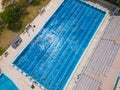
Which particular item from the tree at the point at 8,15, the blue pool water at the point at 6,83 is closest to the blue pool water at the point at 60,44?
the blue pool water at the point at 6,83

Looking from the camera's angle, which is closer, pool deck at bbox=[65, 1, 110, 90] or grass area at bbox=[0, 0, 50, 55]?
pool deck at bbox=[65, 1, 110, 90]

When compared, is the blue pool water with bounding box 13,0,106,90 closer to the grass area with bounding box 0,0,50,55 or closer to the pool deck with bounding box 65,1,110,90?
the pool deck with bounding box 65,1,110,90

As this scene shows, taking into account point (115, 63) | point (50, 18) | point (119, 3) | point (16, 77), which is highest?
point (119, 3)

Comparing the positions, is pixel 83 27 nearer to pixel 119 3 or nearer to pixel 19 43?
pixel 119 3

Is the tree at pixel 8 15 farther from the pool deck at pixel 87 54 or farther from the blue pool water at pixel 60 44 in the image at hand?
the pool deck at pixel 87 54

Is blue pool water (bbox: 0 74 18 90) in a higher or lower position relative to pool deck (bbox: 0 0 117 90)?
lower

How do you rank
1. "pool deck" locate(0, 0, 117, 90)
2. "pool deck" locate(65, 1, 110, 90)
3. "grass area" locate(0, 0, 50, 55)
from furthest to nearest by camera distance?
"grass area" locate(0, 0, 50, 55) < "pool deck" locate(0, 0, 117, 90) < "pool deck" locate(65, 1, 110, 90)

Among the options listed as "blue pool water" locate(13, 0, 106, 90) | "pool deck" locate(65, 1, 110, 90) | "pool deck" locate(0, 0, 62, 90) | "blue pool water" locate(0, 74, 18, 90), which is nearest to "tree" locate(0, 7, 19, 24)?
"pool deck" locate(0, 0, 62, 90)

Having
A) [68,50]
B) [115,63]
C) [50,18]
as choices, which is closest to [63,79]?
[68,50]
